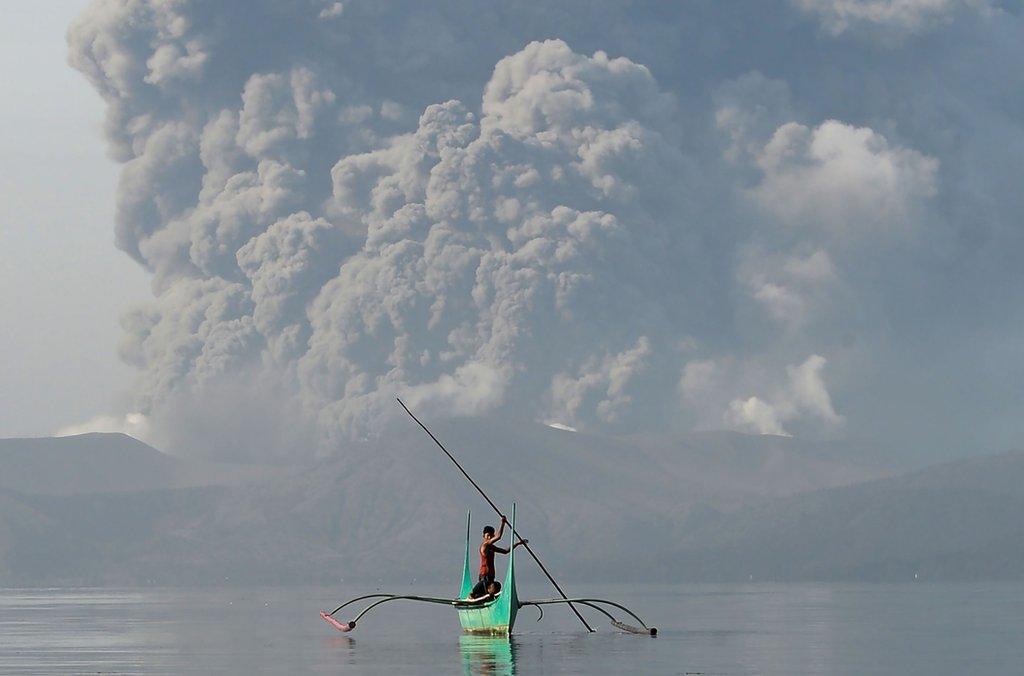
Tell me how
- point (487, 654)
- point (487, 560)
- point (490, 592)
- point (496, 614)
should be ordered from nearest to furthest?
1. point (487, 654)
2. point (487, 560)
3. point (490, 592)
4. point (496, 614)

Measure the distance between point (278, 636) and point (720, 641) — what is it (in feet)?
62.9

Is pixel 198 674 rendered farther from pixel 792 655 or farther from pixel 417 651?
pixel 792 655

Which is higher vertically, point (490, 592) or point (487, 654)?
point (490, 592)

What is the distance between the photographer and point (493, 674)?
48969 mm

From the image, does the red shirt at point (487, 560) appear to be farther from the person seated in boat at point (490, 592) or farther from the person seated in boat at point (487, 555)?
the person seated in boat at point (490, 592)

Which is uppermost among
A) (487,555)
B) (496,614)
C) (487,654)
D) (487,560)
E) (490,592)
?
(487,555)

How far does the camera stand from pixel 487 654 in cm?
5650

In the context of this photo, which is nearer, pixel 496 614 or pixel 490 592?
pixel 490 592

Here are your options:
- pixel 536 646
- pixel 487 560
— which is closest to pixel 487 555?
pixel 487 560

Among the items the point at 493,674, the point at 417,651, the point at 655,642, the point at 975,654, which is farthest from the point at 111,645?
the point at 975,654

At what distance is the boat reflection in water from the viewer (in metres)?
50.4

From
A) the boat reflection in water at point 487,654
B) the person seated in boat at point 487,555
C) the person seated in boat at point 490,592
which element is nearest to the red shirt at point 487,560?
the person seated in boat at point 487,555

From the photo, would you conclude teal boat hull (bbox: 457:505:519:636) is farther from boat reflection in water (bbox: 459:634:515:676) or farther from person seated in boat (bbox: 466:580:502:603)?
boat reflection in water (bbox: 459:634:515:676)

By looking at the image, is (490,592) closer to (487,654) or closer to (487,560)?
(487,560)
